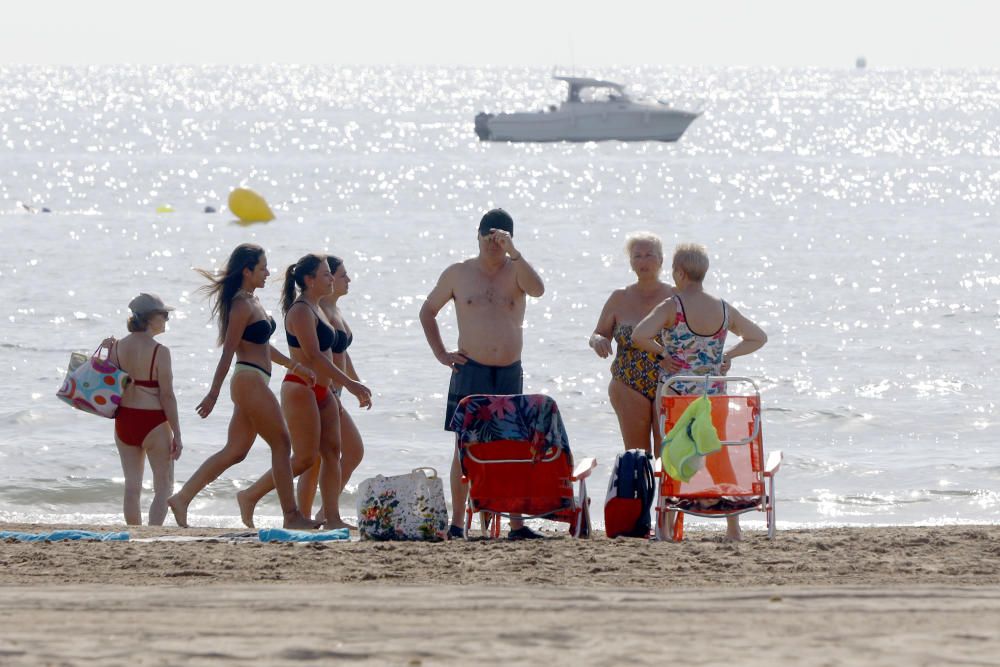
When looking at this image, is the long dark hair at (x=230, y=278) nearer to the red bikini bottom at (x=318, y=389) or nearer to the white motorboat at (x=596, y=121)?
the red bikini bottom at (x=318, y=389)

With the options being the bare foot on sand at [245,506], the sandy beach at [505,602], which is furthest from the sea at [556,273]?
the sandy beach at [505,602]

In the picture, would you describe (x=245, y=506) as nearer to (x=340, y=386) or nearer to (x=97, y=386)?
(x=340, y=386)

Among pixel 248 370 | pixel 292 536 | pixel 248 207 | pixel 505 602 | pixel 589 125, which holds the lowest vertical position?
pixel 505 602

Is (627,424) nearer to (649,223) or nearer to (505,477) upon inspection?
(505,477)

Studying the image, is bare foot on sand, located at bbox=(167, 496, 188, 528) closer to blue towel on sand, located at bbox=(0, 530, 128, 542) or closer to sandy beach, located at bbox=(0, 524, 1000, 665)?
blue towel on sand, located at bbox=(0, 530, 128, 542)

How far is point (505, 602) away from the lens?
5.27 meters

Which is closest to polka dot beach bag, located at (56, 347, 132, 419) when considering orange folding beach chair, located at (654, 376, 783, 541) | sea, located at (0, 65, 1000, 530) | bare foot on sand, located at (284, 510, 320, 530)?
bare foot on sand, located at (284, 510, 320, 530)

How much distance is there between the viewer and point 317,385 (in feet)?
24.9

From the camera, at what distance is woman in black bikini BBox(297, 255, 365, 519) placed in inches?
306

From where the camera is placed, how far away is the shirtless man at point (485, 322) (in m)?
7.24

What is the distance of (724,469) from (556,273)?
20260mm

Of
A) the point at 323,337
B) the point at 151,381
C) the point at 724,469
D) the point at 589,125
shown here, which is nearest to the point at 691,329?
the point at 724,469

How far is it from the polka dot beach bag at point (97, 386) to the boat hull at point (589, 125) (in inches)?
2274

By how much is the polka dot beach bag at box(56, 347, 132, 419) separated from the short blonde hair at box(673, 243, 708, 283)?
8.89 feet
